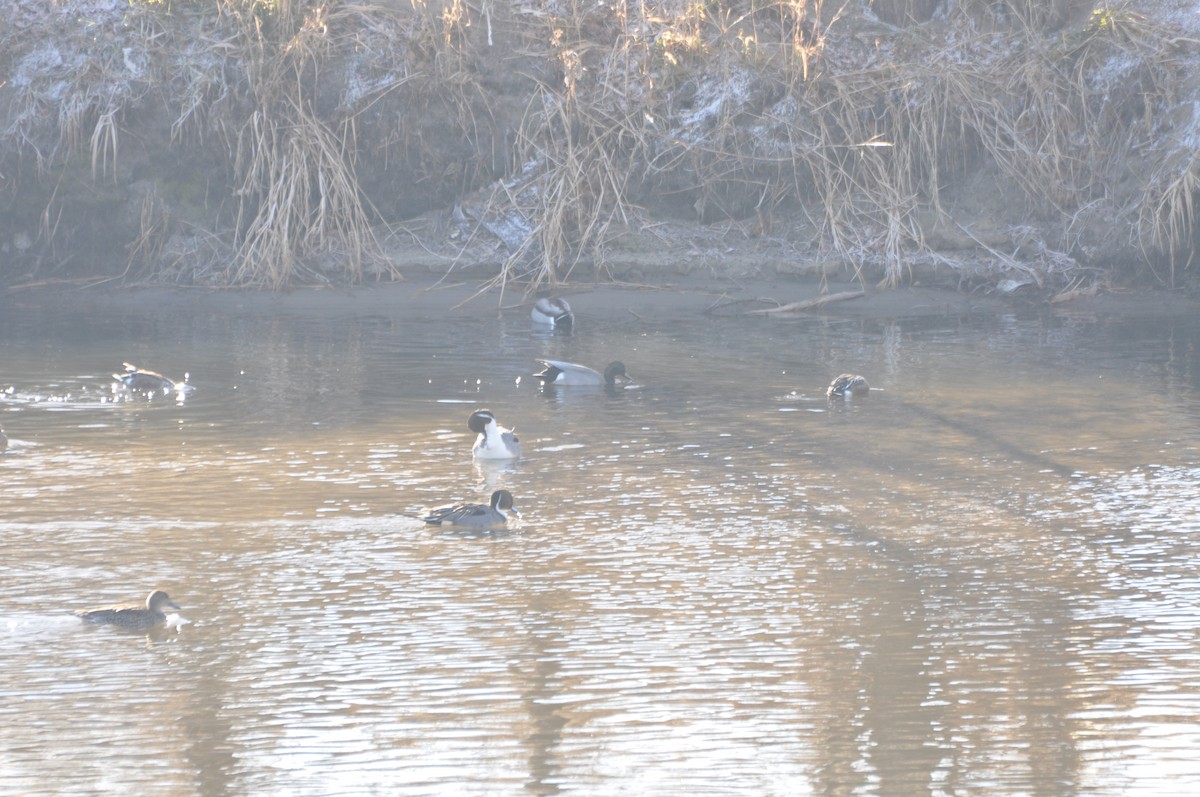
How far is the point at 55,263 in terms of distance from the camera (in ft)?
59.4

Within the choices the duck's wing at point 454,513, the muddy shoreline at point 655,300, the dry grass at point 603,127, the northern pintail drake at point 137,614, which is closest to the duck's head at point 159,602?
the northern pintail drake at point 137,614

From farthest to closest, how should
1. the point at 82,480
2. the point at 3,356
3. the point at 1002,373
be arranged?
the point at 3,356
the point at 1002,373
the point at 82,480

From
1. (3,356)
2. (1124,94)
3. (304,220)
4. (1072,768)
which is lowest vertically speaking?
(1072,768)

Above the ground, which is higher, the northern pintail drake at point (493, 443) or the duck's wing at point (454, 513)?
the northern pintail drake at point (493, 443)

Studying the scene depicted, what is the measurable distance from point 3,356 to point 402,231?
4977 millimetres

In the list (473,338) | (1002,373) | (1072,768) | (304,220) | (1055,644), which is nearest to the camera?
(1072,768)

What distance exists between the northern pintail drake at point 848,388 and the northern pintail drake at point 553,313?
4169mm

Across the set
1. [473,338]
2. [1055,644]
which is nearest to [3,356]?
[473,338]

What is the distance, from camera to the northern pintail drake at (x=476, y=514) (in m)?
8.28

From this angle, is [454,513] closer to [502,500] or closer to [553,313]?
[502,500]

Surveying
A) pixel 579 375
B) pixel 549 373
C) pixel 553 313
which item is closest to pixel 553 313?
pixel 553 313

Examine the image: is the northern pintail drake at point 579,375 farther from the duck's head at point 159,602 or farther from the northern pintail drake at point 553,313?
the duck's head at point 159,602

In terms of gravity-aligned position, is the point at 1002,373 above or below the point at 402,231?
below

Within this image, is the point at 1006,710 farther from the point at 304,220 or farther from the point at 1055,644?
the point at 304,220
